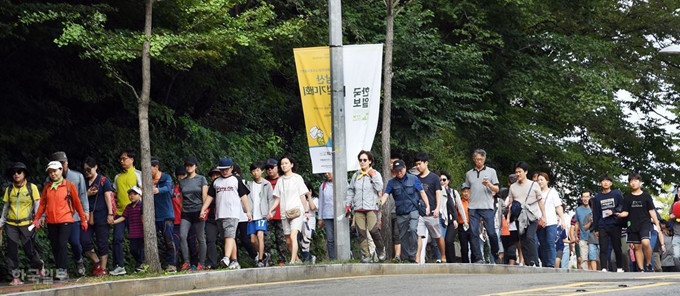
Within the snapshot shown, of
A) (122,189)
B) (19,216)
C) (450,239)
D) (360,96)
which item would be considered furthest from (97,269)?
(450,239)

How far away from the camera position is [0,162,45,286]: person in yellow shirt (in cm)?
1650

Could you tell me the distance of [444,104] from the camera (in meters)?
29.1

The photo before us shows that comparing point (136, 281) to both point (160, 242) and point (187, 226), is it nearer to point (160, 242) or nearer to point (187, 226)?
point (187, 226)

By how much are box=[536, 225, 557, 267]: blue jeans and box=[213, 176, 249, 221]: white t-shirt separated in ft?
18.8

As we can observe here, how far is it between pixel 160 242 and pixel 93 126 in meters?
2.37

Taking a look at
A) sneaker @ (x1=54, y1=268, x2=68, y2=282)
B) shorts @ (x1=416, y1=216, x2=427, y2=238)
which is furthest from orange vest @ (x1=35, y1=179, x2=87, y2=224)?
shorts @ (x1=416, y1=216, x2=427, y2=238)

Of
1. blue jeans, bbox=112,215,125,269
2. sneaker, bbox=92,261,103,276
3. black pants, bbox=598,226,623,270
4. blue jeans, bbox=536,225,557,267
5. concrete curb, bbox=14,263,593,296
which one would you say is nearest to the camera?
concrete curb, bbox=14,263,593,296

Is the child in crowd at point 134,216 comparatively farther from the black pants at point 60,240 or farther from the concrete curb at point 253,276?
the concrete curb at point 253,276

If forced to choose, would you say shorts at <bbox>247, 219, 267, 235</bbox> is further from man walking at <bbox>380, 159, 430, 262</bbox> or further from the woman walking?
man walking at <bbox>380, 159, 430, 262</bbox>

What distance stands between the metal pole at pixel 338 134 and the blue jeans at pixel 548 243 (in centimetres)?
370

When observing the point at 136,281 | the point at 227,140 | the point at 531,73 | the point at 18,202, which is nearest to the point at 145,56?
the point at 18,202

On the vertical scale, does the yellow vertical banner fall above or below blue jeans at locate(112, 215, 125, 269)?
above

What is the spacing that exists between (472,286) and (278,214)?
6052 mm

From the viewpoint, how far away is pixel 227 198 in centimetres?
1816
